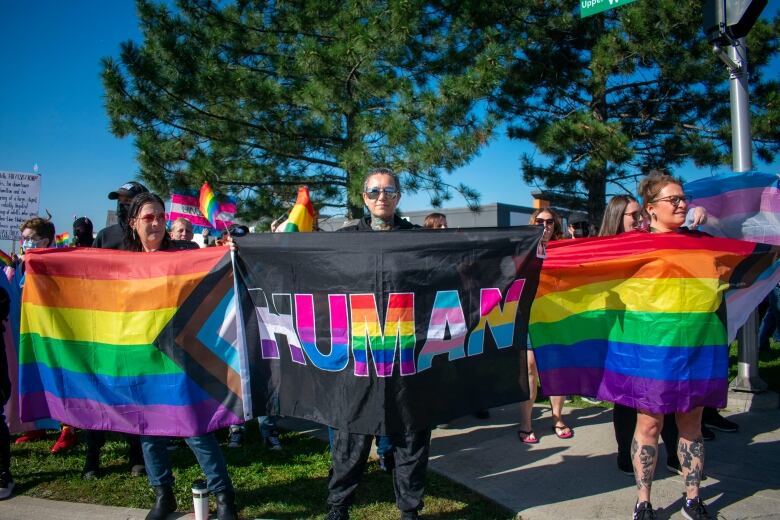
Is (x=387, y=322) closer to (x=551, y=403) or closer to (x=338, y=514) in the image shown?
(x=338, y=514)

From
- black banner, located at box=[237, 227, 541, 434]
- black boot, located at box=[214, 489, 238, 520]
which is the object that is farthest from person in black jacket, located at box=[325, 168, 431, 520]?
black boot, located at box=[214, 489, 238, 520]

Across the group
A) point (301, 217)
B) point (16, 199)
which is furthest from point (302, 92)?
point (301, 217)

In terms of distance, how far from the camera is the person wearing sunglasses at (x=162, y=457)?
314 cm

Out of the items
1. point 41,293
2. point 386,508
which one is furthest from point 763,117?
point 41,293

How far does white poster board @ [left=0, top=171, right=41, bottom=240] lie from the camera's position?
23.0 feet

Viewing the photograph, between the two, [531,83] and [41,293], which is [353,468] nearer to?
[41,293]

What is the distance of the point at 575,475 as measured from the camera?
376cm

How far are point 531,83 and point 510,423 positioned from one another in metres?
8.23

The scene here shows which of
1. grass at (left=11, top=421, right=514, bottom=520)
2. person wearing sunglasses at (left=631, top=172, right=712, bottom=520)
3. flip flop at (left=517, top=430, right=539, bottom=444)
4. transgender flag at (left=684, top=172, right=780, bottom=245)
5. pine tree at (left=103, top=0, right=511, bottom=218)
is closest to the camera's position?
person wearing sunglasses at (left=631, top=172, right=712, bottom=520)

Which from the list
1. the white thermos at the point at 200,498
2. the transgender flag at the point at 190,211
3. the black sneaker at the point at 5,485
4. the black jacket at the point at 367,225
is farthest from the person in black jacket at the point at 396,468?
the transgender flag at the point at 190,211

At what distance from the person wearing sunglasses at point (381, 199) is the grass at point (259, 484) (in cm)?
169

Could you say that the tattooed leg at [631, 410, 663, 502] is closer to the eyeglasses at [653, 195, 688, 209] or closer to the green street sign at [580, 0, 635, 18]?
the eyeglasses at [653, 195, 688, 209]

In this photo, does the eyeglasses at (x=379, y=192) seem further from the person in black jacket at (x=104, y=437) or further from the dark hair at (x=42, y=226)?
the dark hair at (x=42, y=226)

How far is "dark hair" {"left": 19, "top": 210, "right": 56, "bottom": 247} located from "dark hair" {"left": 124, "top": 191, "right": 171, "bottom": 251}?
5.58ft
